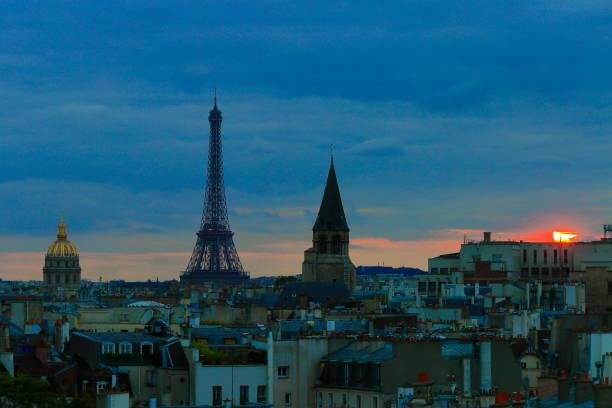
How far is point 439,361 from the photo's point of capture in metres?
58.8

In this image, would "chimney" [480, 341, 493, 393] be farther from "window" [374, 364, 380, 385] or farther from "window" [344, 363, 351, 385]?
"window" [344, 363, 351, 385]

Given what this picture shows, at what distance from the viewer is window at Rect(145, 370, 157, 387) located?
60.2 m

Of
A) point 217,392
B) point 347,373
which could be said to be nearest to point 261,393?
point 217,392

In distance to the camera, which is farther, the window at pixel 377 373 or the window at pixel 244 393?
the window at pixel 244 393

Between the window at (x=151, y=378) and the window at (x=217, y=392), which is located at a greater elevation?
the window at (x=151, y=378)

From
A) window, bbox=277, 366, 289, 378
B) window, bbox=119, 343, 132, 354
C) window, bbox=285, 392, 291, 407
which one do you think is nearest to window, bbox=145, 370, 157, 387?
Result: window, bbox=119, 343, 132, 354

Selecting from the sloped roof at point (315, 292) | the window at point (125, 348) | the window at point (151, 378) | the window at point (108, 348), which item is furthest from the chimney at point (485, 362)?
the sloped roof at point (315, 292)

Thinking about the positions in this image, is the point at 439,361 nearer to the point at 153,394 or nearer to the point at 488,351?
the point at 488,351

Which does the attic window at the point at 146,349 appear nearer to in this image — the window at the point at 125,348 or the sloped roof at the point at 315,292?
the window at the point at 125,348

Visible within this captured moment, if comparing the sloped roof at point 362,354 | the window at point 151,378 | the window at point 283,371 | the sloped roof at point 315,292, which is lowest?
the window at point 151,378

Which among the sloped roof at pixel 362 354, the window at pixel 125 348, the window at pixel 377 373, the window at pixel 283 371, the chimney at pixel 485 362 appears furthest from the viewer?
the window at pixel 125 348

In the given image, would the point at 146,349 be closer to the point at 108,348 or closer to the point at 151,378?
the point at 108,348

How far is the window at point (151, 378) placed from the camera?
60.2m

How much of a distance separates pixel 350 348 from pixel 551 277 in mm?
118843
